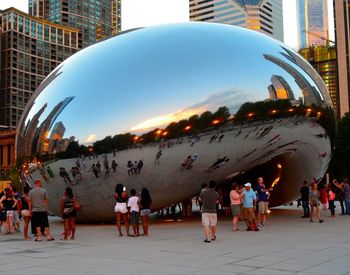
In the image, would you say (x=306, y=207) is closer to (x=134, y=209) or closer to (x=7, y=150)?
(x=134, y=209)

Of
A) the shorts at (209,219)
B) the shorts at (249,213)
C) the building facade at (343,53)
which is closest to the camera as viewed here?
the shorts at (209,219)

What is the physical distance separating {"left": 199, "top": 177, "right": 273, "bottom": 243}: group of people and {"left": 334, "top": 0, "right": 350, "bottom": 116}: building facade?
108624 mm

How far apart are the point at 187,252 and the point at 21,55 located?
150m

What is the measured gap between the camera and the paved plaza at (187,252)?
290 inches

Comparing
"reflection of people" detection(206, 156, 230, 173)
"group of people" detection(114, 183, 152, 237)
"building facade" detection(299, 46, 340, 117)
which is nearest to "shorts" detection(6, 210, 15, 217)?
"group of people" detection(114, 183, 152, 237)

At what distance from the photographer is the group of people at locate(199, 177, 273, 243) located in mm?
10750

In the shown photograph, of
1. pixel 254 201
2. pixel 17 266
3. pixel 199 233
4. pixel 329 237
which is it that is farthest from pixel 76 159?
pixel 329 237

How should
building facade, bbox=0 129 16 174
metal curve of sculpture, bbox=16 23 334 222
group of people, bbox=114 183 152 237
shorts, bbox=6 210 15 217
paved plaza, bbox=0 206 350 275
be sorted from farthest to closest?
building facade, bbox=0 129 16 174 < shorts, bbox=6 210 15 217 < metal curve of sculpture, bbox=16 23 334 222 < group of people, bbox=114 183 152 237 < paved plaza, bbox=0 206 350 275

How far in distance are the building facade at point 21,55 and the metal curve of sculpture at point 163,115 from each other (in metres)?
137

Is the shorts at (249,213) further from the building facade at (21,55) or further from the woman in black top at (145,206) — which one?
the building facade at (21,55)

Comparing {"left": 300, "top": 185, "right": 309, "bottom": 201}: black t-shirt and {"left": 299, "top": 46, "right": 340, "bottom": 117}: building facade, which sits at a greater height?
{"left": 299, "top": 46, "right": 340, "bottom": 117}: building facade

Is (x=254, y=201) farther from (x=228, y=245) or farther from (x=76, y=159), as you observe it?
(x=76, y=159)

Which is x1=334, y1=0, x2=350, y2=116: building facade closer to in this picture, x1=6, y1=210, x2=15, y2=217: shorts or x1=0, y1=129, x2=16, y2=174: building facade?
x1=0, y1=129, x2=16, y2=174: building facade

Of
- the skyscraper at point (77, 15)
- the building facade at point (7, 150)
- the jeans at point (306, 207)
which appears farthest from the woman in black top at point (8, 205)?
the skyscraper at point (77, 15)
